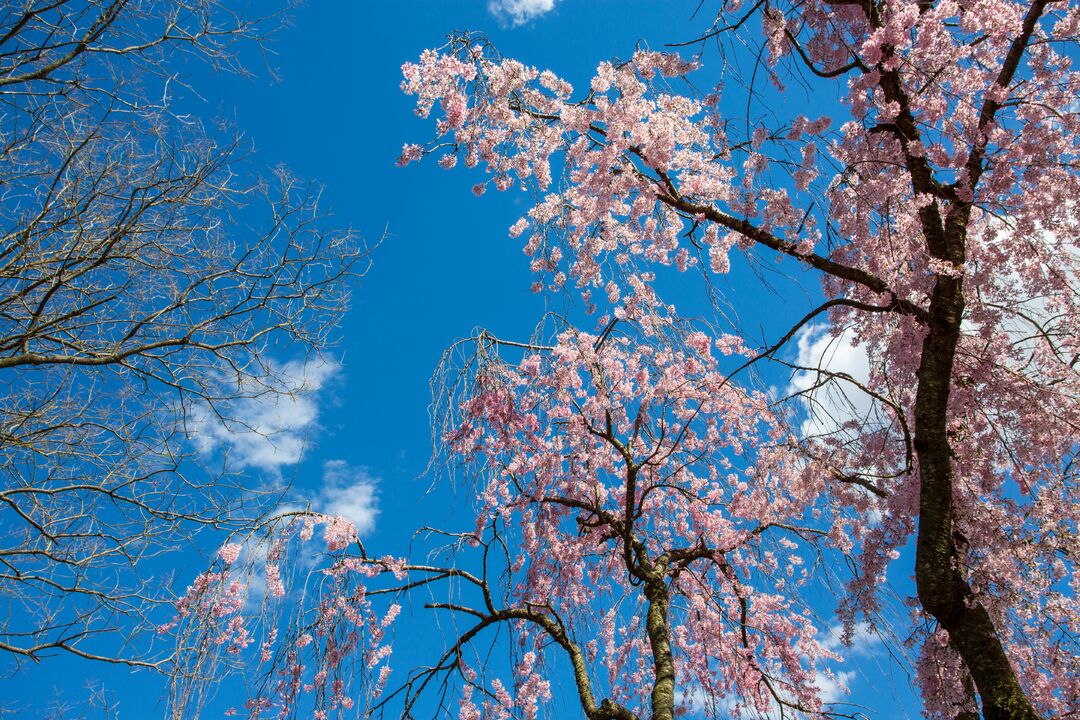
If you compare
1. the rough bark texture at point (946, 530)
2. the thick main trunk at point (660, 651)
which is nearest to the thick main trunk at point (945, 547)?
the rough bark texture at point (946, 530)

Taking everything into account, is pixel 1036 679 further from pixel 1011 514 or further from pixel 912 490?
pixel 912 490

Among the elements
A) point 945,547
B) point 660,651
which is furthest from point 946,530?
point 660,651

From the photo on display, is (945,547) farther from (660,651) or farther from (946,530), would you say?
(660,651)

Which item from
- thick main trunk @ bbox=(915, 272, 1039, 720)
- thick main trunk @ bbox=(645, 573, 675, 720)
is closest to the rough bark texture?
thick main trunk @ bbox=(915, 272, 1039, 720)

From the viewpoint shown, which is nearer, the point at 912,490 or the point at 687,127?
the point at 912,490

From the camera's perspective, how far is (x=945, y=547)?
3211mm

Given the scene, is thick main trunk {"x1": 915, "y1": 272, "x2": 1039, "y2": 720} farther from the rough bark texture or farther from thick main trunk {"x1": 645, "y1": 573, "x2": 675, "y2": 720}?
thick main trunk {"x1": 645, "y1": 573, "x2": 675, "y2": 720}

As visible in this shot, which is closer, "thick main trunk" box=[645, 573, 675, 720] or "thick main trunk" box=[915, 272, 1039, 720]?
"thick main trunk" box=[915, 272, 1039, 720]

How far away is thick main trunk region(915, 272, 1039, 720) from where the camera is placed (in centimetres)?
293

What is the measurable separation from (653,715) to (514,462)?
2.12 metres

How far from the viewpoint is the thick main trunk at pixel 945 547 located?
2930mm

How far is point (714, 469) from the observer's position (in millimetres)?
5164

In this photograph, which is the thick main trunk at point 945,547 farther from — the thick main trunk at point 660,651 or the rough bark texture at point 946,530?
the thick main trunk at point 660,651

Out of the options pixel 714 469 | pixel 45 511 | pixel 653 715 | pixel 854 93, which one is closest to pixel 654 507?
pixel 714 469
